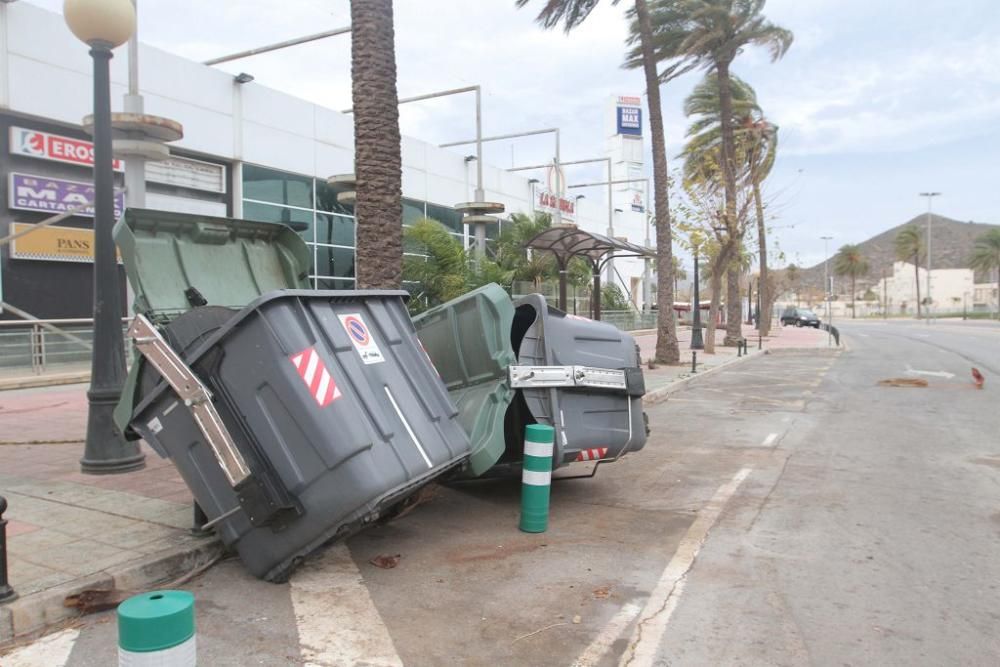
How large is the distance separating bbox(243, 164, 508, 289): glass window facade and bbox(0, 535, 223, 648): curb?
16.5 m

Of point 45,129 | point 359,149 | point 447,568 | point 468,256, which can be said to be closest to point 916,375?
point 468,256

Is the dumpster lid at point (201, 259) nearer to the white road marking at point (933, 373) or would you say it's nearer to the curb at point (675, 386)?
the curb at point (675, 386)

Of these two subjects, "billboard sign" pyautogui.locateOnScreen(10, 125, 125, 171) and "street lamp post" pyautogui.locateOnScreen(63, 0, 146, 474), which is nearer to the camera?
"street lamp post" pyautogui.locateOnScreen(63, 0, 146, 474)

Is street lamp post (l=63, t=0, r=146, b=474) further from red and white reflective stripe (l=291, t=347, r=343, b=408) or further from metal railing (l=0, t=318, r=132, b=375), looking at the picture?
metal railing (l=0, t=318, r=132, b=375)

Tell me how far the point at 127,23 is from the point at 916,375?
59.2 ft

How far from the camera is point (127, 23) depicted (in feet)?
22.4

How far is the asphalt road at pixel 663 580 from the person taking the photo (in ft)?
12.0

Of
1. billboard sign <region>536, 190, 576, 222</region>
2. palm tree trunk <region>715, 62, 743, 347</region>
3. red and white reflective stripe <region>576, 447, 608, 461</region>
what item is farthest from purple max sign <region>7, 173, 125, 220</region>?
billboard sign <region>536, 190, 576, 222</region>

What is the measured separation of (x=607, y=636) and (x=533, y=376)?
239cm

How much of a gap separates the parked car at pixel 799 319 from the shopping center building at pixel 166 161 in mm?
44653

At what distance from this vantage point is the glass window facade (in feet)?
69.4

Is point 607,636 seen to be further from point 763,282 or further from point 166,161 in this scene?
point 763,282

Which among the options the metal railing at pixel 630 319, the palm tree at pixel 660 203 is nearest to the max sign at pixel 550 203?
the metal railing at pixel 630 319

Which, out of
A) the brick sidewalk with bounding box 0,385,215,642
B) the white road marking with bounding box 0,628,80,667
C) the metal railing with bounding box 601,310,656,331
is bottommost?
the white road marking with bounding box 0,628,80,667
